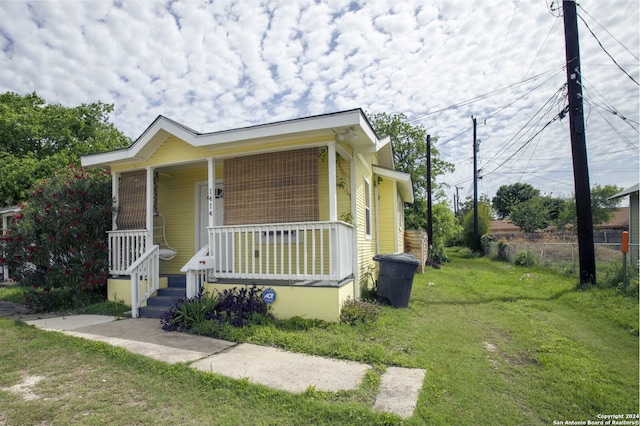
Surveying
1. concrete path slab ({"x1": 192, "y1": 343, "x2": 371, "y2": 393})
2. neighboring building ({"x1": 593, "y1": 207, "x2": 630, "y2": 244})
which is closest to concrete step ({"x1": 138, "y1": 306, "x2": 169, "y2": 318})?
concrete path slab ({"x1": 192, "y1": 343, "x2": 371, "y2": 393})

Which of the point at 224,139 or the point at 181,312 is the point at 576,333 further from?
the point at 224,139

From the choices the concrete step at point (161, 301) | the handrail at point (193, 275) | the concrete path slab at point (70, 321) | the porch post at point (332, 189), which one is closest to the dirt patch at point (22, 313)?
the concrete path slab at point (70, 321)

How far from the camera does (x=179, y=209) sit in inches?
331

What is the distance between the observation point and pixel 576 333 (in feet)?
17.2

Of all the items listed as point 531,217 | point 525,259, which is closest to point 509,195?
point 531,217

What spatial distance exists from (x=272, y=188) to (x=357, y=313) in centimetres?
259

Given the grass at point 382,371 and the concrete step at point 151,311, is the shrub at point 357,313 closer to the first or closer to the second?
the grass at point 382,371

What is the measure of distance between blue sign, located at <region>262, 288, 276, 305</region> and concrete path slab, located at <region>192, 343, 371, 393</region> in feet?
4.06

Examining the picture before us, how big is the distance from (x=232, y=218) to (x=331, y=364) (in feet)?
11.6

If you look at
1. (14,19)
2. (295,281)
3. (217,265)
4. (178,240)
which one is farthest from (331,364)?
(14,19)

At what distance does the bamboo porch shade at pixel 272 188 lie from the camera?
20.0 ft

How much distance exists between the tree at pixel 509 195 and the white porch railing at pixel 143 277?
58713 mm

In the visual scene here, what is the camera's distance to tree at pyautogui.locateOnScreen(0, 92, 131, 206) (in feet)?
42.9

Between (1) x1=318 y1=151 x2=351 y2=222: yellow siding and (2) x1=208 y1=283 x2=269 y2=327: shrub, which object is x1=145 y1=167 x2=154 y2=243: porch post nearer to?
(2) x1=208 y1=283 x2=269 y2=327: shrub
